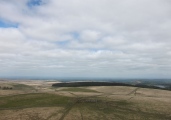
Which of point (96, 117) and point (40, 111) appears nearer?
point (96, 117)

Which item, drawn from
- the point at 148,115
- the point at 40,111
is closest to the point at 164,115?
the point at 148,115

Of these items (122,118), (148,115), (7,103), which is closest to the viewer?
(122,118)

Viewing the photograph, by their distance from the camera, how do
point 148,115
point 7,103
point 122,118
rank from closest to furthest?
1. point 122,118
2. point 148,115
3. point 7,103

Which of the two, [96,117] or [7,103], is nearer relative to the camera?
[96,117]

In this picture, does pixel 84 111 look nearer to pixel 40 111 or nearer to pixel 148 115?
pixel 40 111

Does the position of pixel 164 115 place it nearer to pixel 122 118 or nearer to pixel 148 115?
pixel 148 115

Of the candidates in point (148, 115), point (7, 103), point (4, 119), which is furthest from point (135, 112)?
point (7, 103)

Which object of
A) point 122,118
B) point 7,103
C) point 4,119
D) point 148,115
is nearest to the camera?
point 4,119
